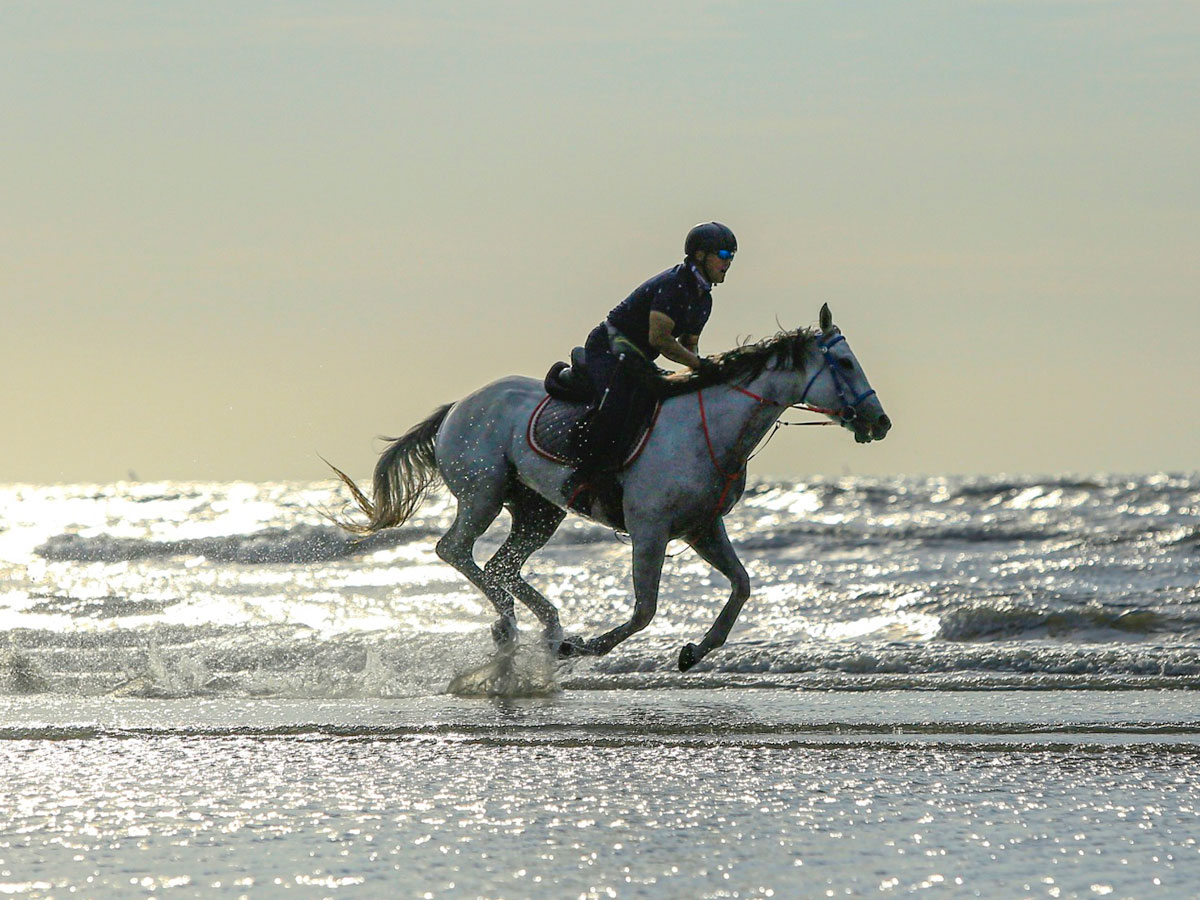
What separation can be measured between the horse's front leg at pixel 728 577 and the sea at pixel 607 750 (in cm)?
27

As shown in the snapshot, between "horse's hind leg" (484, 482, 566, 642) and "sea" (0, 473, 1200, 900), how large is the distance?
0.35m

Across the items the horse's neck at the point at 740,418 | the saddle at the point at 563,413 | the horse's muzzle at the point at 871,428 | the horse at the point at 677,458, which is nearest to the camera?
the horse's muzzle at the point at 871,428

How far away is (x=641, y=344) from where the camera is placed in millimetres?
9164

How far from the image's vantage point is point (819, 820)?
17.4 feet

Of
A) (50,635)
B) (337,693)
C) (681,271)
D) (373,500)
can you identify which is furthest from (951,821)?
(50,635)

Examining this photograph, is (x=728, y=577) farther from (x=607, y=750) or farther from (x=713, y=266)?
(x=607, y=750)

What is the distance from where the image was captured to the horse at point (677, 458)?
→ 860cm

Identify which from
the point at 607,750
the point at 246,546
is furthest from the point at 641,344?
the point at 246,546

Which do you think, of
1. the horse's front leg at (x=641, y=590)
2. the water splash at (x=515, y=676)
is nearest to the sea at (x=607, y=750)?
the water splash at (x=515, y=676)

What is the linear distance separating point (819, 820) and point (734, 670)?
555cm

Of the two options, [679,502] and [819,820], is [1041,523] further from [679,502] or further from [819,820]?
[819,820]

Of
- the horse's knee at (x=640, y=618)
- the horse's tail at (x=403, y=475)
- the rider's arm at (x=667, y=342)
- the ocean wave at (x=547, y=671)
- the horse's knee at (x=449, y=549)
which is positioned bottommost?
the ocean wave at (x=547, y=671)

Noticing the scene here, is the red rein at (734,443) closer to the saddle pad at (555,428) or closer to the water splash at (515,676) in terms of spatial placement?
the saddle pad at (555,428)

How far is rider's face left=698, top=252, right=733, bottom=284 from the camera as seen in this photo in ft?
29.1
